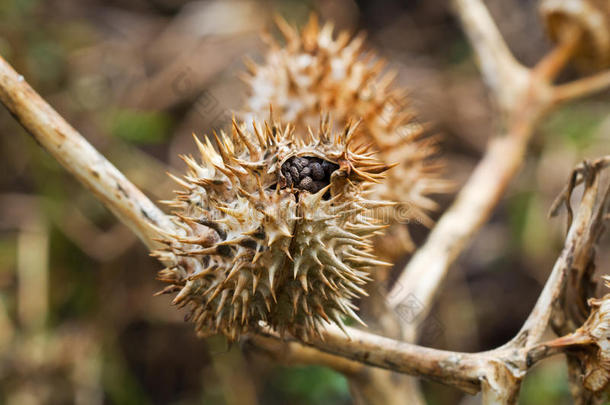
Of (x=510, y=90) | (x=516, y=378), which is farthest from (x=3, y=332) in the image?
(x=510, y=90)

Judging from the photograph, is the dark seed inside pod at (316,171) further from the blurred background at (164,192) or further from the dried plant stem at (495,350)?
the blurred background at (164,192)

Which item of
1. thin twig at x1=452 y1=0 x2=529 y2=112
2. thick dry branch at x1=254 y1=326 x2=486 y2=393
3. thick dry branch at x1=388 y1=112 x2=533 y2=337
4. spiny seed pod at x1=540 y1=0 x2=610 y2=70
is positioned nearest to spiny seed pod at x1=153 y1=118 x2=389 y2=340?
thick dry branch at x1=254 y1=326 x2=486 y2=393

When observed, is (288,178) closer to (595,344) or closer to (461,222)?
(595,344)

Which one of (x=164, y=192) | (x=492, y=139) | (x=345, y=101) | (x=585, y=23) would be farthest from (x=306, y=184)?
(x=164, y=192)

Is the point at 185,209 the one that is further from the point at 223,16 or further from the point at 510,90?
the point at 223,16

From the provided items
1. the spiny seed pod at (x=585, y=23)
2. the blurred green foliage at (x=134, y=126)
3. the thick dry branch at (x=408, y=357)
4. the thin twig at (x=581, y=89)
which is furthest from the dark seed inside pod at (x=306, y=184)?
the blurred green foliage at (x=134, y=126)

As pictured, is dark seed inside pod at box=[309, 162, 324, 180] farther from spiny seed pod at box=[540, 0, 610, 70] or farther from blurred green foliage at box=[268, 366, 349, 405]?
spiny seed pod at box=[540, 0, 610, 70]
